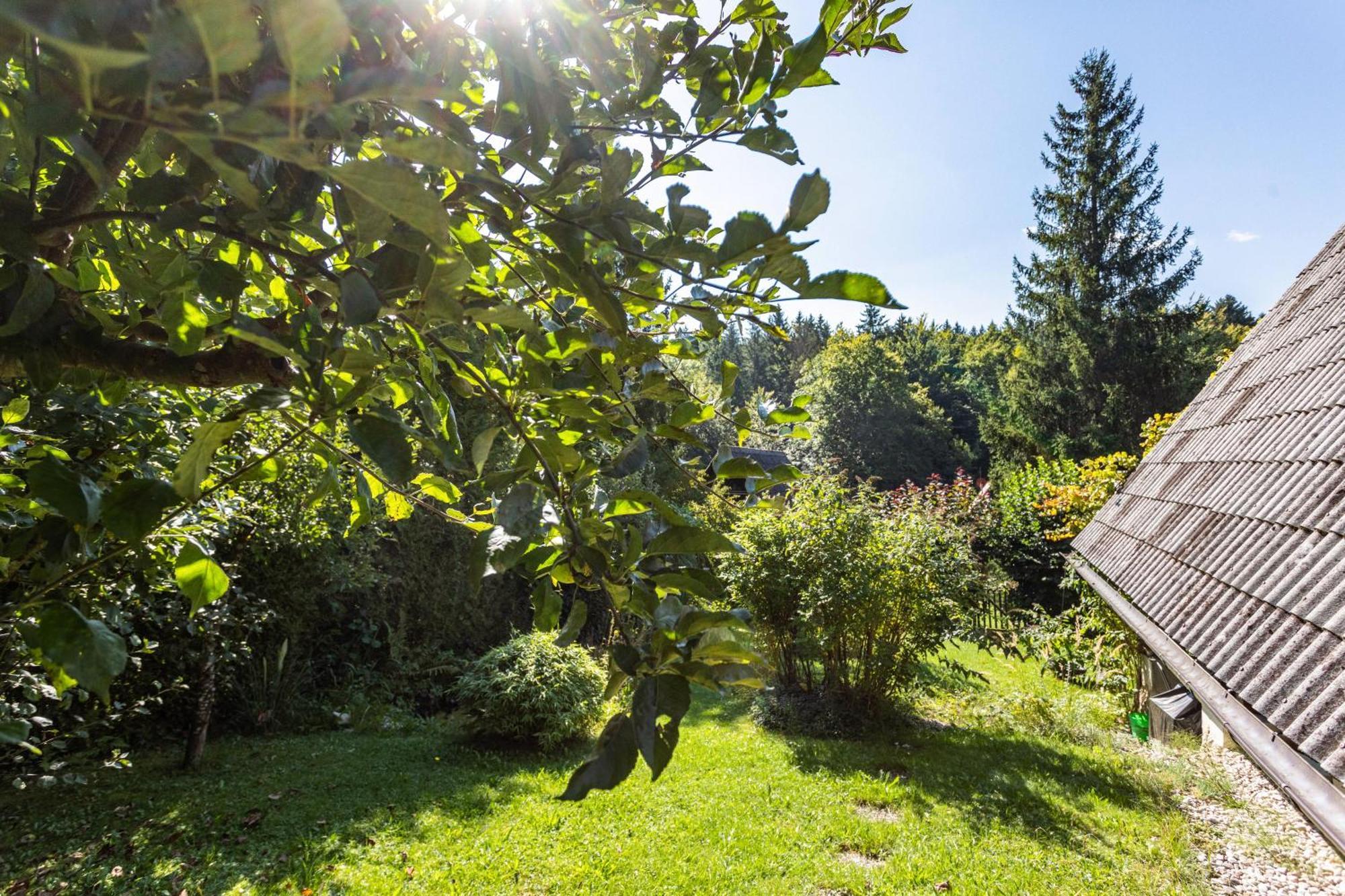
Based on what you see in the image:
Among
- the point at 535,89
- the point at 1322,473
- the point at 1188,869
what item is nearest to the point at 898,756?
the point at 1188,869

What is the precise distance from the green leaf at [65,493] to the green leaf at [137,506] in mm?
11

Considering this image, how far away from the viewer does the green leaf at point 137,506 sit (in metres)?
0.53

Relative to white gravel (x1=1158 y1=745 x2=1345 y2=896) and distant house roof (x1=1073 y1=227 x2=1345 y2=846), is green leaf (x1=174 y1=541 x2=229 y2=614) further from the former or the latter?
white gravel (x1=1158 y1=745 x2=1345 y2=896)

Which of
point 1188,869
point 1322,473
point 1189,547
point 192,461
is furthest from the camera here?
point 1188,869

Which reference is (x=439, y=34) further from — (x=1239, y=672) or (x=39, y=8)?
(x=1239, y=672)

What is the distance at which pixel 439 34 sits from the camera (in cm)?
78

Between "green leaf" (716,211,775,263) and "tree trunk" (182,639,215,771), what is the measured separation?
20.2ft

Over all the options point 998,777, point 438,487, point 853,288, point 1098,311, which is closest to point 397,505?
point 438,487

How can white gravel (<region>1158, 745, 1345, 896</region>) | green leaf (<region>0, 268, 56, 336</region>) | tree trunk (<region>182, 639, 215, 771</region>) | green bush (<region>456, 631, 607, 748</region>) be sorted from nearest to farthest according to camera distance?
1. green leaf (<region>0, 268, 56, 336</region>)
2. white gravel (<region>1158, 745, 1345, 896</region>)
3. tree trunk (<region>182, 639, 215, 771</region>)
4. green bush (<region>456, 631, 607, 748</region>)

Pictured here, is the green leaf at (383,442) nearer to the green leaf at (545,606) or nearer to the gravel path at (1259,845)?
the green leaf at (545,606)

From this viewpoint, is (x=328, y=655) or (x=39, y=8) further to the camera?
(x=328, y=655)

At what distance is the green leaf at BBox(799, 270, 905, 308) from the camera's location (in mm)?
638

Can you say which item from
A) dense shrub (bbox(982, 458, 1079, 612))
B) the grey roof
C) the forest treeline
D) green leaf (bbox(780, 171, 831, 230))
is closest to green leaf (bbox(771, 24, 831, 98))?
green leaf (bbox(780, 171, 831, 230))

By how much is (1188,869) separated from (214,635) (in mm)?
6853
